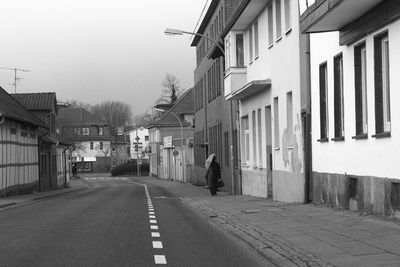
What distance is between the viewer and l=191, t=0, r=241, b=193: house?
30731 millimetres

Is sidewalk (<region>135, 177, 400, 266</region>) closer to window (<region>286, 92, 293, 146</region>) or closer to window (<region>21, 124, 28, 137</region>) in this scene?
window (<region>286, 92, 293, 146</region>)

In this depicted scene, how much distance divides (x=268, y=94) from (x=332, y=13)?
1021 cm

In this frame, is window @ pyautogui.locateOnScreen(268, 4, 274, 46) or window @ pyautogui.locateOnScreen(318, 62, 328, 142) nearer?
window @ pyautogui.locateOnScreen(318, 62, 328, 142)

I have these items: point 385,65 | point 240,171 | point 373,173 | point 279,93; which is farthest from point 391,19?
point 240,171

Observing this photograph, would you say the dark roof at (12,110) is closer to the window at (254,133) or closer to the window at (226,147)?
the window at (226,147)

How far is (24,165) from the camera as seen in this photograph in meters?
35.6

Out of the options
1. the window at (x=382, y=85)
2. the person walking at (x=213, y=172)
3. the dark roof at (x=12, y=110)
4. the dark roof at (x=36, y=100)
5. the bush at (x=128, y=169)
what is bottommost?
the bush at (x=128, y=169)

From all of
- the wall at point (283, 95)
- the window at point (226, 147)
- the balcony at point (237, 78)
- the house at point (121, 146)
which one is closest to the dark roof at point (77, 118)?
the house at point (121, 146)

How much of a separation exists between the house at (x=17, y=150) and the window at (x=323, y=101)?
58.6 feet

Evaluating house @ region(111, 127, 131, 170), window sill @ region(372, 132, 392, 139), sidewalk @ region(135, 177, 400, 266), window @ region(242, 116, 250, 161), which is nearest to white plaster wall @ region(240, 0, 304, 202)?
sidewalk @ region(135, 177, 400, 266)

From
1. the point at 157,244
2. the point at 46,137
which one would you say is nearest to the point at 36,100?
the point at 46,137

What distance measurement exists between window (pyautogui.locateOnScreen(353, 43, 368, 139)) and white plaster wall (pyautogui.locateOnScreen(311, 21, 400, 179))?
0.61 feet

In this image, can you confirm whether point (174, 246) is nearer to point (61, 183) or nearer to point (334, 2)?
point (334, 2)

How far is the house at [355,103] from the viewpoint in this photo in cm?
1204
